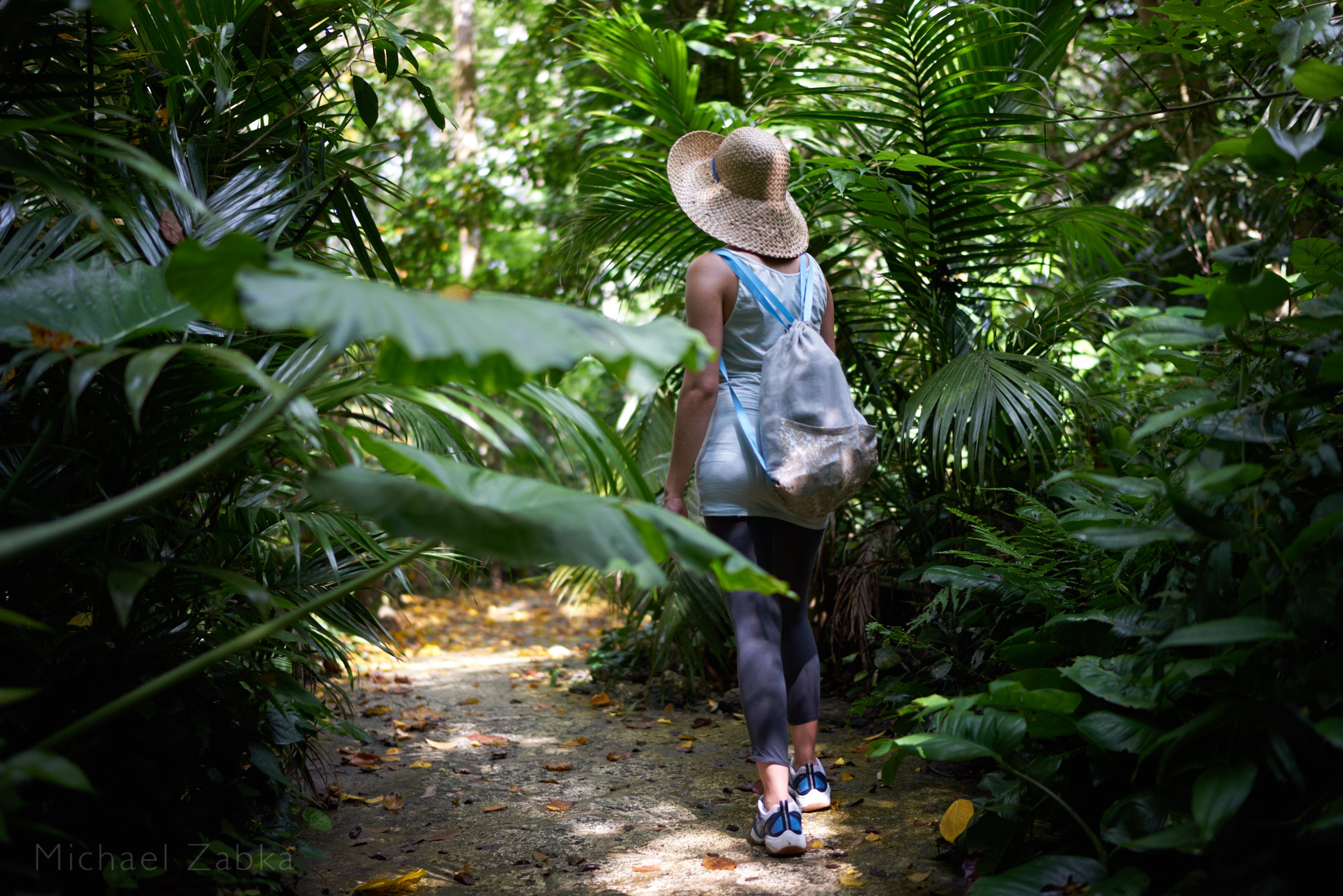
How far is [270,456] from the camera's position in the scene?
70.0 inches

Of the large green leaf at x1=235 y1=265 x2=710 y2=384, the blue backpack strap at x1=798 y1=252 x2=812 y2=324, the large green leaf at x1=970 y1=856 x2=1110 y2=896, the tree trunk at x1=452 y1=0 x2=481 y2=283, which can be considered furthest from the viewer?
the tree trunk at x1=452 y1=0 x2=481 y2=283

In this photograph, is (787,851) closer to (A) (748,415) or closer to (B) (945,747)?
(B) (945,747)

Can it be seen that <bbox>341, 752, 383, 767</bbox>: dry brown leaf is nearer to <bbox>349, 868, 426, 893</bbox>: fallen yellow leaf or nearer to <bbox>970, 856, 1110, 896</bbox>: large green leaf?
<bbox>349, 868, 426, 893</bbox>: fallen yellow leaf

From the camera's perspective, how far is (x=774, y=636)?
6.56ft

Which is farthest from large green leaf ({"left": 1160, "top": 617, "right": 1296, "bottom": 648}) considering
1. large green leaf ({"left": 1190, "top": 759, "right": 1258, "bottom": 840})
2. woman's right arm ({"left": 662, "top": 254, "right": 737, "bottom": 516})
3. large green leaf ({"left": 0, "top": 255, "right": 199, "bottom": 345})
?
large green leaf ({"left": 0, "top": 255, "right": 199, "bottom": 345})

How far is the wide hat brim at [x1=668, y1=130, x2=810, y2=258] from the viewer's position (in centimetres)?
214

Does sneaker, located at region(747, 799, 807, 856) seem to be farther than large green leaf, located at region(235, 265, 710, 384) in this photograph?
Yes

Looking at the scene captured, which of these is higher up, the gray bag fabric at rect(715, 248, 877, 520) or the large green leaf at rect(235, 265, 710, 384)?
the large green leaf at rect(235, 265, 710, 384)

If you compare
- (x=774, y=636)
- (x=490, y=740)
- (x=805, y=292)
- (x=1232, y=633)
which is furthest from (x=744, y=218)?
(x=490, y=740)

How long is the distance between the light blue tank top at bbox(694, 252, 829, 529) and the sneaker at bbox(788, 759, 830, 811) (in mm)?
621

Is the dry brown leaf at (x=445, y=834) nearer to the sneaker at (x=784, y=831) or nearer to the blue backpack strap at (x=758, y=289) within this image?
the sneaker at (x=784, y=831)

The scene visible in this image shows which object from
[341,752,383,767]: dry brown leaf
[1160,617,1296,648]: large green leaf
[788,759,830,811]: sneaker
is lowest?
Answer: [341,752,383,767]: dry brown leaf

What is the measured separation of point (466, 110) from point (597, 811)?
21.9 feet

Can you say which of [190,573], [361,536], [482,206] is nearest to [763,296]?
[361,536]
